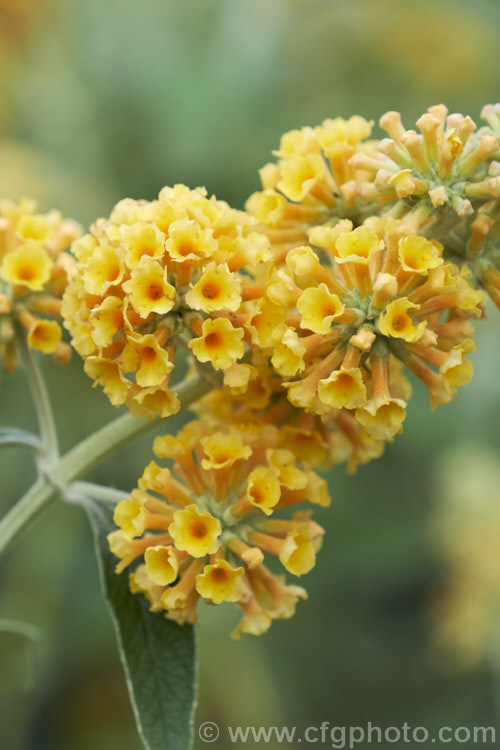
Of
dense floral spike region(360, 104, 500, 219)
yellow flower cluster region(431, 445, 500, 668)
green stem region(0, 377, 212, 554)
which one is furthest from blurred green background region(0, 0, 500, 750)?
dense floral spike region(360, 104, 500, 219)

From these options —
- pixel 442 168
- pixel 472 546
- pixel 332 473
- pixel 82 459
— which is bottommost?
pixel 82 459

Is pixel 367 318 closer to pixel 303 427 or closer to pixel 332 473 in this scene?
pixel 303 427

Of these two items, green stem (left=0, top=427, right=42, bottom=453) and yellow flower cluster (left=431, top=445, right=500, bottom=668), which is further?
yellow flower cluster (left=431, top=445, right=500, bottom=668)


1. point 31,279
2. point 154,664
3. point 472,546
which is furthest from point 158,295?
point 472,546

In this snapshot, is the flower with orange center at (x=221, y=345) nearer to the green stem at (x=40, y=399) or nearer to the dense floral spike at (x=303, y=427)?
the dense floral spike at (x=303, y=427)

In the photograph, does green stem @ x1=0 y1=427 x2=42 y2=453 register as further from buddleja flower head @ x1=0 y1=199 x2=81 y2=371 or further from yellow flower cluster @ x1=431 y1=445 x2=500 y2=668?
yellow flower cluster @ x1=431 y1=445 x2=500 y2=668

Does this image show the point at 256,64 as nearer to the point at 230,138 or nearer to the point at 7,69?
the point at 230,138

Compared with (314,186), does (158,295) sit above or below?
below

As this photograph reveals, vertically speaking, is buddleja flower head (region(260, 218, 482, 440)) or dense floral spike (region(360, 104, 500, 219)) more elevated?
dense floral spike (region(360, 104, 500, 219))
